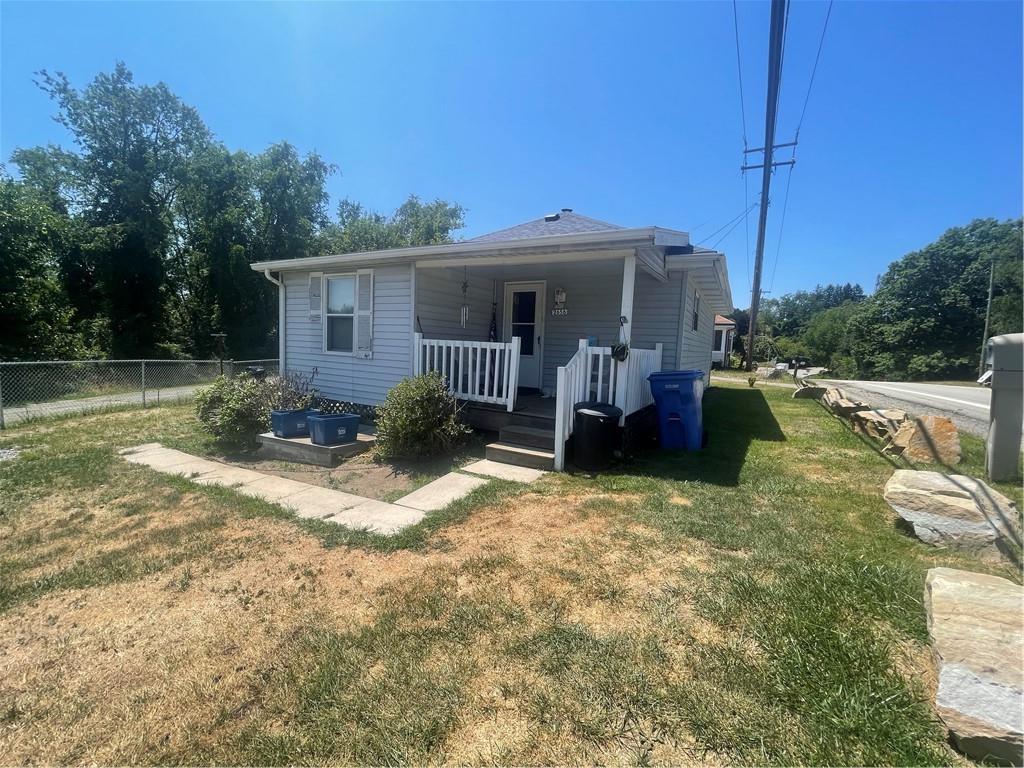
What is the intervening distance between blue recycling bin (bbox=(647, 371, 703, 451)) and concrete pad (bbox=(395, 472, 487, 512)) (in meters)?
2.78

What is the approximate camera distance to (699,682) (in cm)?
183

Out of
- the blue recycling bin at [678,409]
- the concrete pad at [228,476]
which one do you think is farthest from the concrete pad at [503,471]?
the concrete pad at [228,476]

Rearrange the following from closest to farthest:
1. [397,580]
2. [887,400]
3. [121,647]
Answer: [121,647]
[397,580]
[887,400]

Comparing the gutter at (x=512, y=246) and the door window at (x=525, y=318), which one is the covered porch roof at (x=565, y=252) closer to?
the gutter at (x=512, y=246)

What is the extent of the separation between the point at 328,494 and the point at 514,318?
4.85m

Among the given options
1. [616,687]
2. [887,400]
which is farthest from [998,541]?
[887,400]

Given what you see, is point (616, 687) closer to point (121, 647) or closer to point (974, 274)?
point (121, 647)

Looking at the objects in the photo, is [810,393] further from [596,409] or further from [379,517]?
[379,517]

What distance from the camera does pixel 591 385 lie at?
5.90 m

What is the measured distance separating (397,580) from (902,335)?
31311 millimetres

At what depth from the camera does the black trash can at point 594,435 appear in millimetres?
4953

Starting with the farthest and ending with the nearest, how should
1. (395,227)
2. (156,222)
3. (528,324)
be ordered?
(395,227), (156,222), (528,324)

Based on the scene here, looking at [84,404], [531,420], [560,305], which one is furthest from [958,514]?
[84,404]

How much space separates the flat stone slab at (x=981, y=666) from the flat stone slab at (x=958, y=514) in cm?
117
